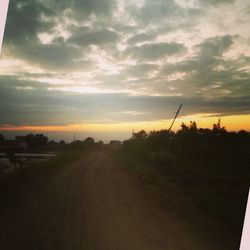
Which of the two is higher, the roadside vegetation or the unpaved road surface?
the roadside vegetation

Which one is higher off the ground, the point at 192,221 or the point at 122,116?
the point at 122,116

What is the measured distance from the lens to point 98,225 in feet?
15.5

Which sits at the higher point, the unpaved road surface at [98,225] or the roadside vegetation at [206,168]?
the roadside vegetation at [206,168]

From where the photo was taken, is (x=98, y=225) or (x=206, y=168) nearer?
(x=98, y=225)

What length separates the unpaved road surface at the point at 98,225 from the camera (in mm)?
4043

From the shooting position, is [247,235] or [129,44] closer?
[247,235]

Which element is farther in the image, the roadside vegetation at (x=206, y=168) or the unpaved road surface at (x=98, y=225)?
the roadside vegetation at (x=206, y=168)

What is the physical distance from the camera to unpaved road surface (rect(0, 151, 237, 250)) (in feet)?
13.3

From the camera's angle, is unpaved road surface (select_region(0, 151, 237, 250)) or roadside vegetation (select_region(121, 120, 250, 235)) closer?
unpaved road surface (select_region(0, 151, 237, 250))

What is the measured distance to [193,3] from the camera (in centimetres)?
597

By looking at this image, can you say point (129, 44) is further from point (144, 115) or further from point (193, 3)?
point (144, 115)

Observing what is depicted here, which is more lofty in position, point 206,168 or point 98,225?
point 206,168

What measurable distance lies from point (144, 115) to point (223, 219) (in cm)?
311

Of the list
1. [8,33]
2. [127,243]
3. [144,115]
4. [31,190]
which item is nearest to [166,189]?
[144,115]
